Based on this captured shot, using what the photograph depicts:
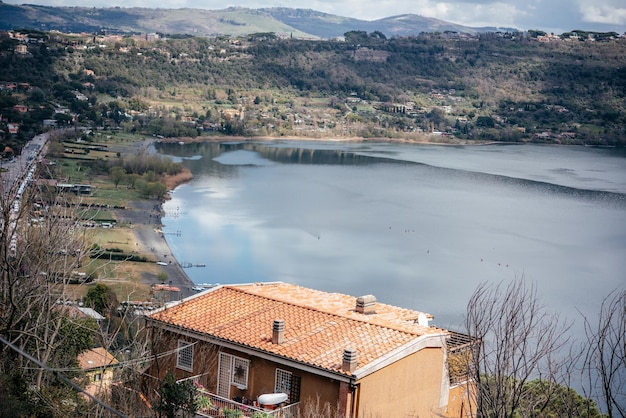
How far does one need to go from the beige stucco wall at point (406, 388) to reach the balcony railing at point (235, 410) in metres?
0.48

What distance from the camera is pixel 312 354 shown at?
6.71 metres

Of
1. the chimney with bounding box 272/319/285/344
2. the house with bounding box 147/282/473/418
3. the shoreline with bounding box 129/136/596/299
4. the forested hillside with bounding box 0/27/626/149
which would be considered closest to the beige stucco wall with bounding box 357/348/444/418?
the house with bounding box 147/282/473/418

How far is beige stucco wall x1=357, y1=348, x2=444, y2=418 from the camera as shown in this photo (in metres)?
6.53

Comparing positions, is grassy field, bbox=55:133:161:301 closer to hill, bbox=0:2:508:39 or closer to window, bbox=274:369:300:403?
window, bbox=274:369:300:403

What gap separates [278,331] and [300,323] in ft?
1.69

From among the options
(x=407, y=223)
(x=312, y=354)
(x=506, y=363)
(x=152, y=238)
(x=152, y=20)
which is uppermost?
(x=152, y=20)

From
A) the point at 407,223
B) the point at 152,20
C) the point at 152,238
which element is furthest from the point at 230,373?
the point at 152,20

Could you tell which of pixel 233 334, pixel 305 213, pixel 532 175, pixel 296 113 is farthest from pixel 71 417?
pixel 296 113

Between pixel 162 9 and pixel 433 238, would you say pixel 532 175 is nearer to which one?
pixel 433 238

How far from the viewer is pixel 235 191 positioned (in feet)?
135

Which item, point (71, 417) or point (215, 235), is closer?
point (71, 417)

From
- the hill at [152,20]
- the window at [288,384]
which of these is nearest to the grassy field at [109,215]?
the window at [288,384]

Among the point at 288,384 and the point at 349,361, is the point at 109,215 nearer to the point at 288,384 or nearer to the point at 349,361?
the point at 288,384

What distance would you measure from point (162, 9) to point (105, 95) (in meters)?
126
